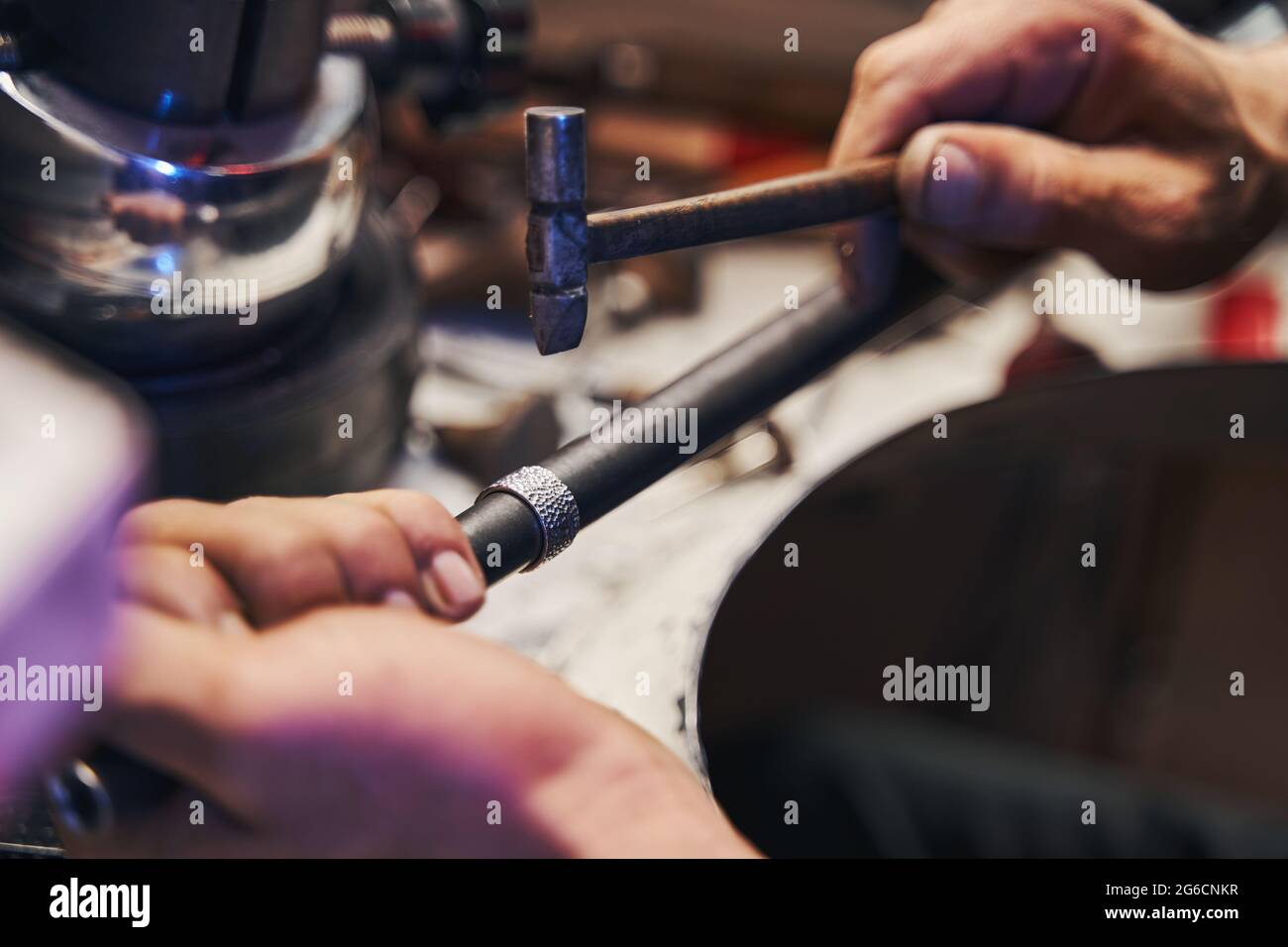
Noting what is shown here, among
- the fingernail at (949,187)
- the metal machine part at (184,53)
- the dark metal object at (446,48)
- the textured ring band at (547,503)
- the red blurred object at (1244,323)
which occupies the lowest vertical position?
the textured ring band at (547,503)

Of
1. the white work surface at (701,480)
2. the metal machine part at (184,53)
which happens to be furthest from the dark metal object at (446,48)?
the white work surface at (701,480)

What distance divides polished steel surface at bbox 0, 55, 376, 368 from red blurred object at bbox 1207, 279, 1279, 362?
0.76 metres

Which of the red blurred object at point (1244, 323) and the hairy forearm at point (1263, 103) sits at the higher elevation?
the hairy forearm at point (1263, 103)

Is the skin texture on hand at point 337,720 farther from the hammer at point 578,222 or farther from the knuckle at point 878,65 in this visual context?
the knuckle at point 878,65

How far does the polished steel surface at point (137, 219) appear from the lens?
0.44 m

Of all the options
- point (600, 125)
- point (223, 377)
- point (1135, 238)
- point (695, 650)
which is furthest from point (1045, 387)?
point (600, 125)

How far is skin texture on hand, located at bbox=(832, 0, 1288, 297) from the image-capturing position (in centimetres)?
57

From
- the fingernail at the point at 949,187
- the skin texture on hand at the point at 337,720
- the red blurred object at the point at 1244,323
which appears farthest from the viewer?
the red blurred object at the point at 1244,323

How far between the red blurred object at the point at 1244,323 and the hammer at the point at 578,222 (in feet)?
2.11

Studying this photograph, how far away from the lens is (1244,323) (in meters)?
0.94
